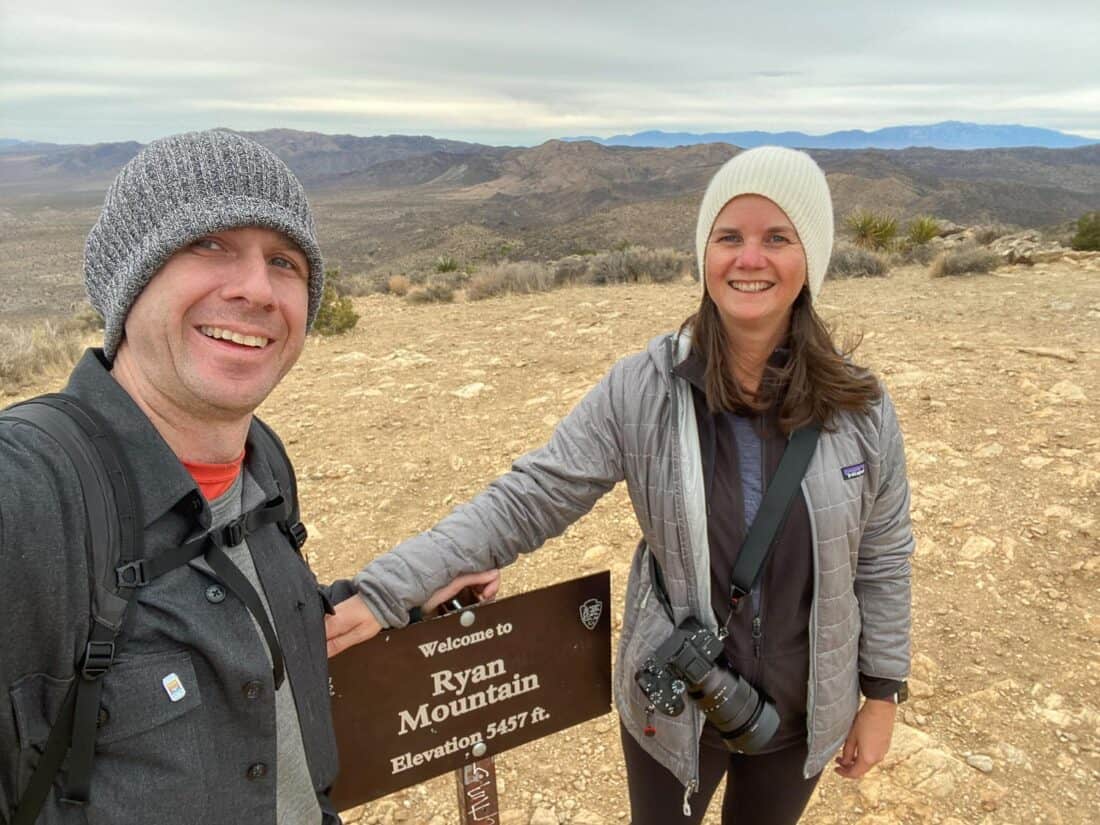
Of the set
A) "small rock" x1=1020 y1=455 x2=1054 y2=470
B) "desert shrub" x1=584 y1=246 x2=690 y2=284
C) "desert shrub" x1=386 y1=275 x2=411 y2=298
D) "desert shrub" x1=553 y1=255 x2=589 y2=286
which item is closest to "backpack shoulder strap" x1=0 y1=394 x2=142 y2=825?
"small rock" x1=1020 y1=455 x2=1054 y2=470

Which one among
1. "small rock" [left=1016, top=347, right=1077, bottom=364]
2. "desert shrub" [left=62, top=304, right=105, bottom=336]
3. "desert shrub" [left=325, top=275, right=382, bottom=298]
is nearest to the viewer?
"small rock" [left=1016, top=347, right=1077, bottom=364]

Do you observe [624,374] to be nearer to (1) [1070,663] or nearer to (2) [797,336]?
(2) [797,336]

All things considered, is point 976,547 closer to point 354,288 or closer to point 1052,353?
point 1052,353

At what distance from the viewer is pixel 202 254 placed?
1.06 m

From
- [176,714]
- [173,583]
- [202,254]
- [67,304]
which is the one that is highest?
[202,254]

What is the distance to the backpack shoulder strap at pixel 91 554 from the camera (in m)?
0.84

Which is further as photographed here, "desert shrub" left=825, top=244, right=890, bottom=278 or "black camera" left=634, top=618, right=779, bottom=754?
"desert shrub" left=825, top=244, right=890, bottom=278

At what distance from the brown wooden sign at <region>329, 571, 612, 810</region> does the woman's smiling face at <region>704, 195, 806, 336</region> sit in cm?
62

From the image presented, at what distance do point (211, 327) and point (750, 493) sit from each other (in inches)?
40.3

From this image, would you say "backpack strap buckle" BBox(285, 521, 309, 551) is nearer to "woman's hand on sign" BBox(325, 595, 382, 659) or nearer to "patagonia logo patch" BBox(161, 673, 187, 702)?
"woman's hand on sign" BBox(325, 595, 382, 659)

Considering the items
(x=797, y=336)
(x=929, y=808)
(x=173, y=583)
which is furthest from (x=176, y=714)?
(x=929, y=808)

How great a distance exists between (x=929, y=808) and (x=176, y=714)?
7.42ft

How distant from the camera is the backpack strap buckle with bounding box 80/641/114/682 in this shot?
84 centimetres

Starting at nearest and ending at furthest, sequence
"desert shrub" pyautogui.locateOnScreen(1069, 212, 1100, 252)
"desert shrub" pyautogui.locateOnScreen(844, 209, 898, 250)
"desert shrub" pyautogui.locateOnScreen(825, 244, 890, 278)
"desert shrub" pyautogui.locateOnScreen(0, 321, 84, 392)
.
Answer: "desert shrub" pyautogui.locateOnScreen(0, 321, 84, 392), "desert shrub" pyautogui.locateOnScreen(825, 244, 890, 278), "desert shrub" pyautogui.locateOnScreen(1069, 212, 1100, 252), "desert shrub" pyautogui.locateOnScreen(844, 209, 898, 250)
